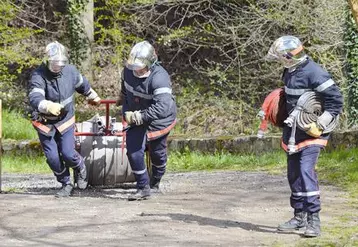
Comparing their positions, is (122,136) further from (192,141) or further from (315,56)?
(315,56)

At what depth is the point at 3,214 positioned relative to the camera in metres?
9.46

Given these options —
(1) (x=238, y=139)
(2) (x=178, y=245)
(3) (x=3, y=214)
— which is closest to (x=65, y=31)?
(1) (x=238, y=139)

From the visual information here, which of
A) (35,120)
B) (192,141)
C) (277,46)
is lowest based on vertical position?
(192,141)

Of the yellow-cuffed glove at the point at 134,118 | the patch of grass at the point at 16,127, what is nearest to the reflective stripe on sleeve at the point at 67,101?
the yellow-cuffed glove at the point at 134,118

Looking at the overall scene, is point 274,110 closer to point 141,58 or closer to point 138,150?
point 141,58

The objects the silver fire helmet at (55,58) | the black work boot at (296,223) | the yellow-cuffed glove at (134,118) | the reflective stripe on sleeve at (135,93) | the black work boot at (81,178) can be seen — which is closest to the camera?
the black work boot at (296,223)

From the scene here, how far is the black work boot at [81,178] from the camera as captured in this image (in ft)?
36.7

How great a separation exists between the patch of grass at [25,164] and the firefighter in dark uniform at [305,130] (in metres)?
7.49

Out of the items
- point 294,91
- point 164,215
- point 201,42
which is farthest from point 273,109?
point 201,42

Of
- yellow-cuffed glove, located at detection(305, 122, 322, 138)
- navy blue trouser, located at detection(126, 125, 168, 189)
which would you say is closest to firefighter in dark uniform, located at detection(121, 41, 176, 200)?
navy blue trouser, located at detection(126, 125, 168, 189)

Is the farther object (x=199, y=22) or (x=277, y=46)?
(x=199, y=22)

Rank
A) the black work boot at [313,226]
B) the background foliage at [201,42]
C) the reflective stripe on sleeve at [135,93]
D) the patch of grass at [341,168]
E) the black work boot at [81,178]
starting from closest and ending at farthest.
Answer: the black work boot at [313,226], the reflective stripe on sleeve at [135,93], the black work boot at [81,178], the patch of grass at [341,168], the background foliage at [201,42]

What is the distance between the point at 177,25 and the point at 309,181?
15.5 m

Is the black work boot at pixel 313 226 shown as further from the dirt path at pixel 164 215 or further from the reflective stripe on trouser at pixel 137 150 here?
the reflective stripe on trouser at pixel 137 150
